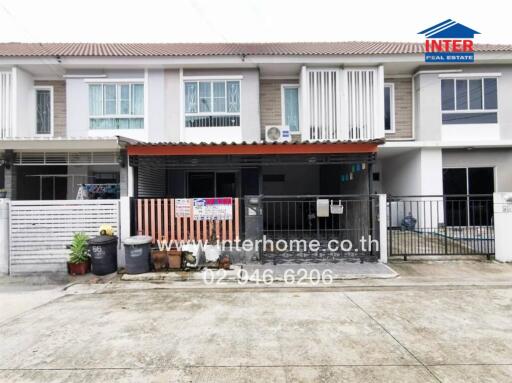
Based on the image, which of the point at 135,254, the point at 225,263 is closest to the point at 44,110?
the point at 135,254

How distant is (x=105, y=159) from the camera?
797cm

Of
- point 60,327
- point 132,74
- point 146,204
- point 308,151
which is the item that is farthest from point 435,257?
point 132,74

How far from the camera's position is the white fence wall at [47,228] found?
7152mm

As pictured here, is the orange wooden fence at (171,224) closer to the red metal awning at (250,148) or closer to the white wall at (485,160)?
the red metal awning at (250,148)

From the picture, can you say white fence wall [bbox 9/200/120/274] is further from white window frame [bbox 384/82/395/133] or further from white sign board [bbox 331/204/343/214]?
white window frame [bbox 384/82/395/133]

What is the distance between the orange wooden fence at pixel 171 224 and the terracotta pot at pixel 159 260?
52 centimetres

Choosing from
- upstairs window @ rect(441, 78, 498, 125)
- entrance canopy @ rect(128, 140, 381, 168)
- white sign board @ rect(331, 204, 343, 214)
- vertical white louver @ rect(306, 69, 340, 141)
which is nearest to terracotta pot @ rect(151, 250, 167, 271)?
entrance canopy @ rect(128, 140, 381, 168)

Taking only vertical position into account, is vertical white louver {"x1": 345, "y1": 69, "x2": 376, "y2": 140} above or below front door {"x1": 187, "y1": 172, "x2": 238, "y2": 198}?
above

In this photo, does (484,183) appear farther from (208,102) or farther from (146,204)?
(146,204)

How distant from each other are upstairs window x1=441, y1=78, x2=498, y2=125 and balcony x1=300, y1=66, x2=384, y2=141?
9.33ft

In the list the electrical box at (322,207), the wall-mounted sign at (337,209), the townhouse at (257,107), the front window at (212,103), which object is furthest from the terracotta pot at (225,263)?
the front window at (212,103)

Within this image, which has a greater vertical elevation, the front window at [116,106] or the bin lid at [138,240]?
the front window at [116,106]

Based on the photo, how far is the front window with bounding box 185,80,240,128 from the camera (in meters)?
11.1

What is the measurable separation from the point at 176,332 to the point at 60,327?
1.69 meters
